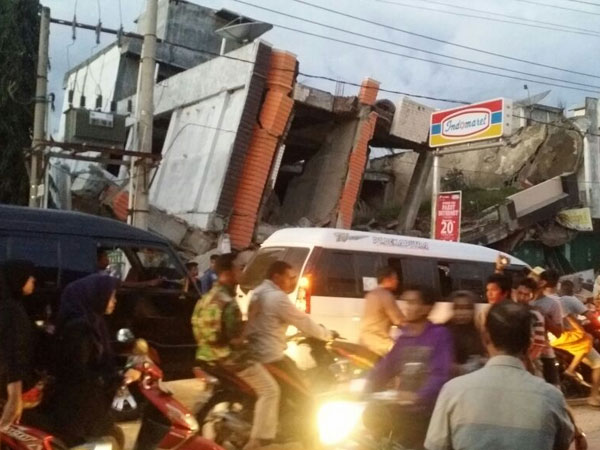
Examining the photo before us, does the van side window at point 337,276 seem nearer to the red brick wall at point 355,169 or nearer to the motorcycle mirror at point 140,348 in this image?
the motorcycle mirror at point 140,348

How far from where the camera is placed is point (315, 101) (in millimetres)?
18312

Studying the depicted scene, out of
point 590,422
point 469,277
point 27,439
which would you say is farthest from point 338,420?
point 469,277

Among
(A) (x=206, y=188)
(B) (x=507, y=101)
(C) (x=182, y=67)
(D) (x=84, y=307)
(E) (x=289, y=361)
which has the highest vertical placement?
(C) (x=182, y=67)

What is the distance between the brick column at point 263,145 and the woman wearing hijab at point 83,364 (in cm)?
1220

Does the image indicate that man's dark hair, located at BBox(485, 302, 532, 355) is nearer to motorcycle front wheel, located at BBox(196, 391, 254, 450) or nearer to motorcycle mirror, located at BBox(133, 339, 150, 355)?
motorcycle mirror, located at BBox(133, 339, 150, 355)

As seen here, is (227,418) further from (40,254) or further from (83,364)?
(40,254)

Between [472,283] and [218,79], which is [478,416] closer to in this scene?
[472,283]

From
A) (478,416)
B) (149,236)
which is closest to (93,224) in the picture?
(149,236)

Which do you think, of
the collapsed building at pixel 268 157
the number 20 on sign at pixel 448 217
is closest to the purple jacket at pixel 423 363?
the collapsed building at pixel 268 157

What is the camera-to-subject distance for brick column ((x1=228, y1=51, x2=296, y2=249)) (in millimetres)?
17141

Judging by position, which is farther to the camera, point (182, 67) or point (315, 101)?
point (182, 67)

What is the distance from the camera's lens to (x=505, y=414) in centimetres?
257

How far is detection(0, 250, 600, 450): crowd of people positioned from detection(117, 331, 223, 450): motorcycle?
17 centimetres

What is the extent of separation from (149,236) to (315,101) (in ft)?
34.2
